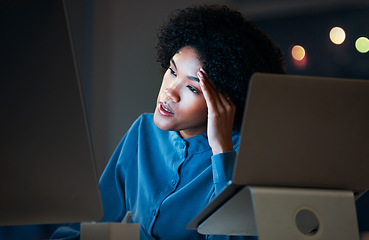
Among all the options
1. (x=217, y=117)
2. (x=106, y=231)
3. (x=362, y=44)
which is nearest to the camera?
(x=106, y=231)

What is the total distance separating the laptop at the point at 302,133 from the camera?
600 mm

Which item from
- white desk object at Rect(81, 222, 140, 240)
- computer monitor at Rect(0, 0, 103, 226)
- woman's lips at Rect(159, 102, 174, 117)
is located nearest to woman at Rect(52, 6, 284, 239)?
woman's lips at Rect(159, 102, 174, 117)

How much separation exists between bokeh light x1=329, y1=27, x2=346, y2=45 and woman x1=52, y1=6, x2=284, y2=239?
581 mm

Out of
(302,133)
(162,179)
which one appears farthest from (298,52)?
(302,133)

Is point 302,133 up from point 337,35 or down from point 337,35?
down

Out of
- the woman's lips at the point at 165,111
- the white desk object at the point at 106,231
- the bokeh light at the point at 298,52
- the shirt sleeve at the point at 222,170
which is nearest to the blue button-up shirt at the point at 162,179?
the shirt sleeve at the point at 222,170

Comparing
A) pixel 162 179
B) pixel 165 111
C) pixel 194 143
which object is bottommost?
pixel 162 179

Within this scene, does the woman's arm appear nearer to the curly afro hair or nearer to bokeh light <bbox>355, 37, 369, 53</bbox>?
the curly afro hair

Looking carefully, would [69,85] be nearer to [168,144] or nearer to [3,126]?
[3,126]

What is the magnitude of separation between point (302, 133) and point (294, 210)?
12 centimetres

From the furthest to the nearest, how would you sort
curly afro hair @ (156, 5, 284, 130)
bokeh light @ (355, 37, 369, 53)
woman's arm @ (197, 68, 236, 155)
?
bokeh light @ (355, 37, 369, 53), curly afro hair @ (156, 5, 284, 130), woman's arm @ (197, 68, 236, 155)

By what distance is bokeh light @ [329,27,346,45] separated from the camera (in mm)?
1933

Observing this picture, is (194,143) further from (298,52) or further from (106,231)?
(298,52)

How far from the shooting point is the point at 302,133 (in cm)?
63
